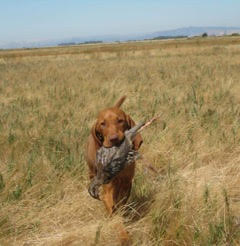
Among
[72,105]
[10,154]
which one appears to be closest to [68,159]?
[10,154]

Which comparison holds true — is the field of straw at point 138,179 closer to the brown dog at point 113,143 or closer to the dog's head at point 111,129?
the brown dog at point 113,143

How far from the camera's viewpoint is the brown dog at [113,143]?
2637mm

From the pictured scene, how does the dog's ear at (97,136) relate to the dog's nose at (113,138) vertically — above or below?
below

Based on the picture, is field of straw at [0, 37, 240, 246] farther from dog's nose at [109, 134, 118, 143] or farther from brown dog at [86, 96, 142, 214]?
dog's nose at [109, 134, 118, 143]

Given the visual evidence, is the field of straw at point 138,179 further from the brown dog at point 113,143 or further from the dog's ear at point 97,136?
the dog's ear at point 97,136

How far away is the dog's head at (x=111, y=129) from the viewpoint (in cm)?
259

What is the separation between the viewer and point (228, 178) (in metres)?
3.59

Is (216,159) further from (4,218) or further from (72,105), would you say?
(72,105)

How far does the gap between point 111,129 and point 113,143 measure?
11cm

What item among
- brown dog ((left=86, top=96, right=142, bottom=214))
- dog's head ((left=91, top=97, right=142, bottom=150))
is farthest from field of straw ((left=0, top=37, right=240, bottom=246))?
dog's head ((left=91, top=97, right=142, bottom=150))

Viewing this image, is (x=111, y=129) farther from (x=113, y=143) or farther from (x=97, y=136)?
(x=97, y=136)

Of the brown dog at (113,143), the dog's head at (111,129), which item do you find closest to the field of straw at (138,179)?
the brown dog at (113,143)

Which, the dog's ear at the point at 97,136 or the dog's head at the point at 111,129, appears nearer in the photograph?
the dog's head at the point at 111,129

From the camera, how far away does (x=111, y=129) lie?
264 cm
